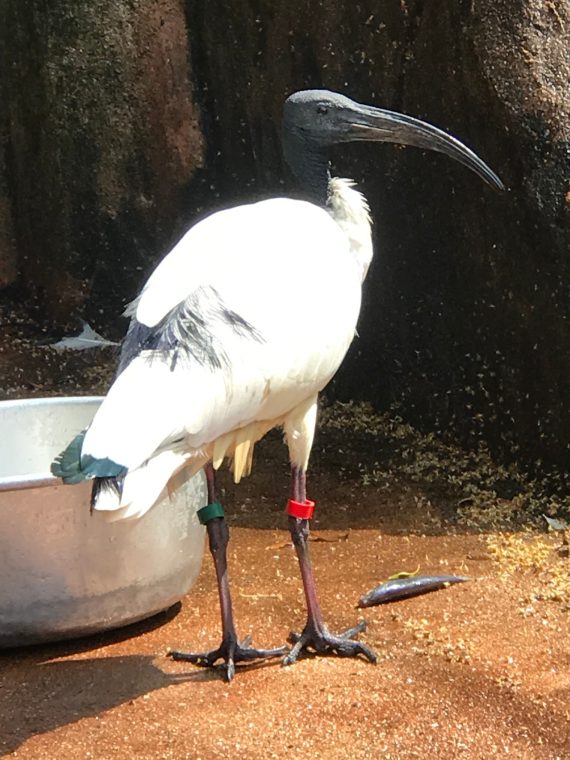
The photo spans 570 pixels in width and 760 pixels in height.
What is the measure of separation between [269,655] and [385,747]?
2.06 feet

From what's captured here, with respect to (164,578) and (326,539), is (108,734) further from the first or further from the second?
(326,539)

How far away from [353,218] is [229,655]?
53.1 inches

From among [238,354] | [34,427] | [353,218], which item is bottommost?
[34,427]

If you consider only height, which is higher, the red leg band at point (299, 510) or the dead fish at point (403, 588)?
the red leg band at point (299, 510)

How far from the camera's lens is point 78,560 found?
10.00ft

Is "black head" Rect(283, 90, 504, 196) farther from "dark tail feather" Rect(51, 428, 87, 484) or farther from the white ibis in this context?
"dark tail feather" Rect(51, 428, 87, 484)

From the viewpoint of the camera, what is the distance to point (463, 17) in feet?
14.2

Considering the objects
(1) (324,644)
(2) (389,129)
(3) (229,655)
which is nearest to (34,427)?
(3) (229,655)

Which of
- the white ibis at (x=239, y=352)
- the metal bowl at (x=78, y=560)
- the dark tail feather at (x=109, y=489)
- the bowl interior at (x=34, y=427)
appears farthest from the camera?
the bowl interior at (x=34, y=427)

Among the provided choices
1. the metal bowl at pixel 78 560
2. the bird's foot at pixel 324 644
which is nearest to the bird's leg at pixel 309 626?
the bird's foot at pixel 324 644

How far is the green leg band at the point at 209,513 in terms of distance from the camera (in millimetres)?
3154

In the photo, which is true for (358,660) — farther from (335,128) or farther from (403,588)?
(335,128)

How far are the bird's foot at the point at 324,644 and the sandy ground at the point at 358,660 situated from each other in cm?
4

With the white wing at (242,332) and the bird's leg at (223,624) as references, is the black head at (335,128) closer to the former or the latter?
the white wing at (242,332)
